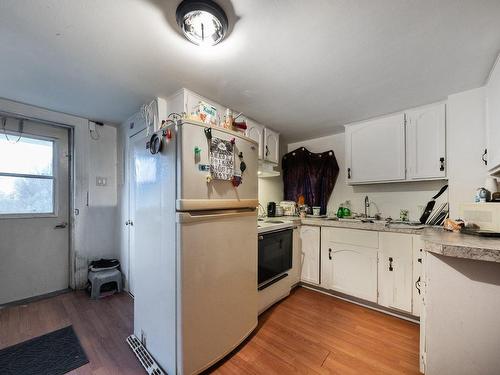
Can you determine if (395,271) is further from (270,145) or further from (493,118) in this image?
(270,145)

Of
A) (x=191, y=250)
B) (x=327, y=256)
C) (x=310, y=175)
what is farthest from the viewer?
(x=310, y=175)

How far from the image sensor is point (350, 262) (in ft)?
7.55

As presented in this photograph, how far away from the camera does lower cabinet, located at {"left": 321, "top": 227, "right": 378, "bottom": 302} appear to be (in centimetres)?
217

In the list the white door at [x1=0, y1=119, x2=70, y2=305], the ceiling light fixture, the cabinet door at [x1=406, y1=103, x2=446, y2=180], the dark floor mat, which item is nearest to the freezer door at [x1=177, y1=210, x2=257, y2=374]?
the dark floor mat

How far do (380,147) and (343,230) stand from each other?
3.59 ft

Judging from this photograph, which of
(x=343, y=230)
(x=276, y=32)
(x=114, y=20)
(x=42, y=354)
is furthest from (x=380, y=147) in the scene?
(x=42, y=354)

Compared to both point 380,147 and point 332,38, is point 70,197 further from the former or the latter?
point 380,147

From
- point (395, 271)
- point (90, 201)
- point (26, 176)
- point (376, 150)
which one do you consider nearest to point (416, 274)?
point (395, 271)

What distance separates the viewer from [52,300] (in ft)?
7.72

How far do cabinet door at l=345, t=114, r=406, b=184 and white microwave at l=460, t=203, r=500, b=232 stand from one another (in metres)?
0.95

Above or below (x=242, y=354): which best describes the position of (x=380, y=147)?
above

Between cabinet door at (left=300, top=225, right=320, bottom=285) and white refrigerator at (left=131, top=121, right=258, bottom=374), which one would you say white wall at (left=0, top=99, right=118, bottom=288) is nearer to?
white refrigerator at (left=131, top=121, right=258, bottom=374)

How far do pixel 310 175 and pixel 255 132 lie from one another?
3.94 feet

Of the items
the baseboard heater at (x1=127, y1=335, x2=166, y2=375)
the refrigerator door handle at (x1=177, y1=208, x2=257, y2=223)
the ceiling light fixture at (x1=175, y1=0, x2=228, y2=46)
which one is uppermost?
the ceiling light fixture at (x1=175, y1=0, x2=228, y2=46)
